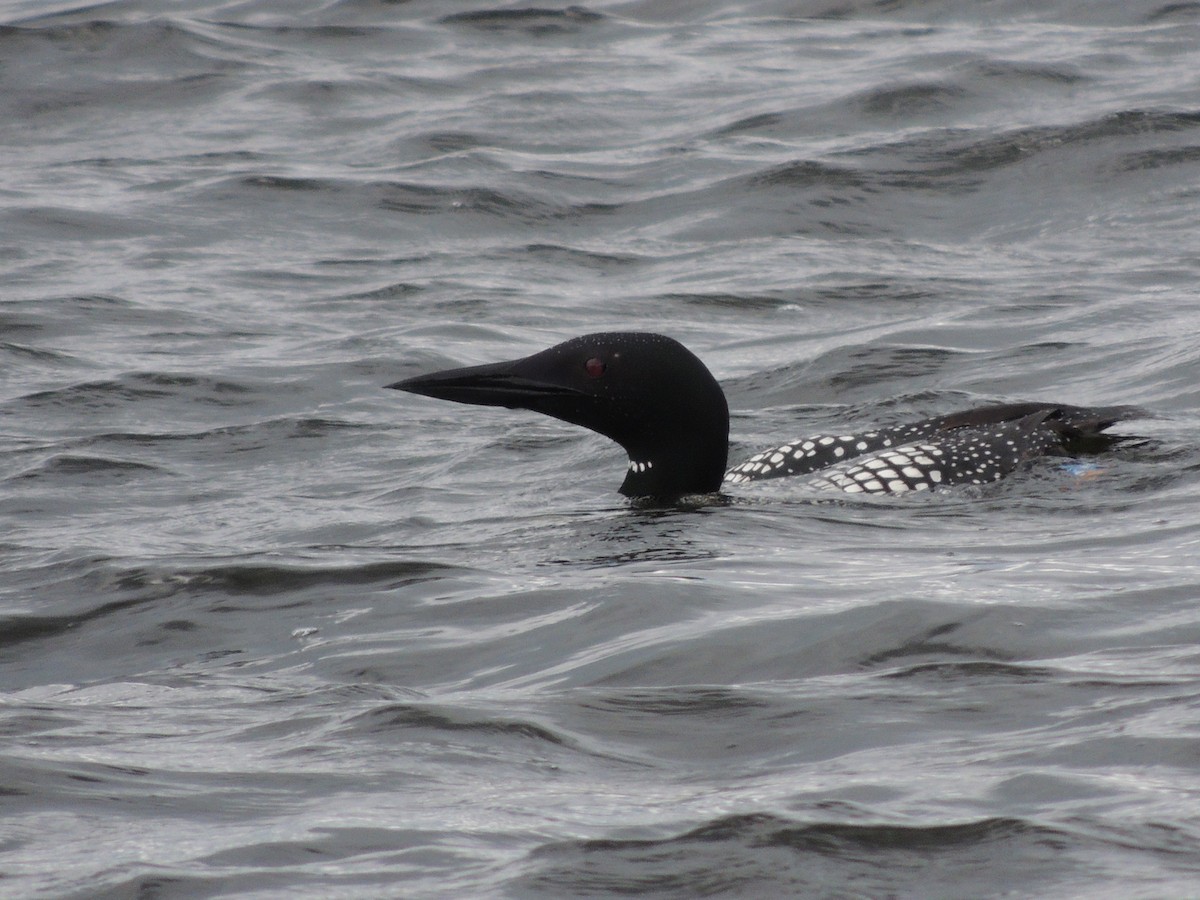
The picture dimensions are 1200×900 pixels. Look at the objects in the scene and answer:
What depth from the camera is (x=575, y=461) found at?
682 centimetres

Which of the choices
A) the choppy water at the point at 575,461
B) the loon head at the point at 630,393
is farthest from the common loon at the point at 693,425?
the choppy water at the point at 575,461

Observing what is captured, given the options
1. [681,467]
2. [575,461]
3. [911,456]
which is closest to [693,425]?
[681,467]

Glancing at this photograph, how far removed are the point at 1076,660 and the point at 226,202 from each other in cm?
807

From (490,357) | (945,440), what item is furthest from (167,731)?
(490,357)

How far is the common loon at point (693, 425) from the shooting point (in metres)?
5.59

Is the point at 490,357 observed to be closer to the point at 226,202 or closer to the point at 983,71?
the point at 226,202

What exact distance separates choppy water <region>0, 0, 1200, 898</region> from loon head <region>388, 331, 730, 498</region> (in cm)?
23

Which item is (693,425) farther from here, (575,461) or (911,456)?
(575,461)

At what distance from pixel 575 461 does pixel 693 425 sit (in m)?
1.13

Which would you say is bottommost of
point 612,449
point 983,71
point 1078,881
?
point 612,449

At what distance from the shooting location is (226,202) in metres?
10.7

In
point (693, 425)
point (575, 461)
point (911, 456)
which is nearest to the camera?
point (911, 456)

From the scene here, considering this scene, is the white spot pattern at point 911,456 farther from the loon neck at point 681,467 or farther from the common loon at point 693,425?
the loon neck at point 681,467

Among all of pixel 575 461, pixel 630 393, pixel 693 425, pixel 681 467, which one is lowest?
pixel 575 461
